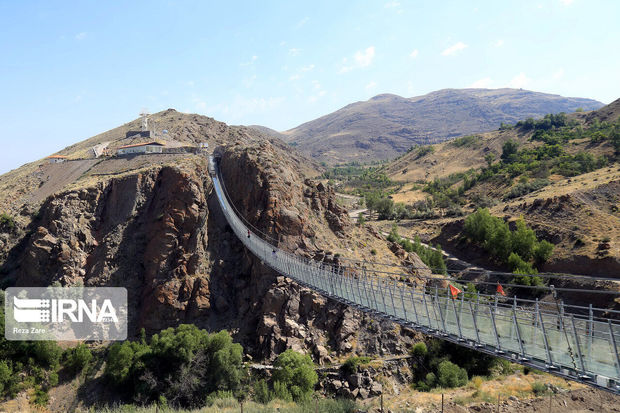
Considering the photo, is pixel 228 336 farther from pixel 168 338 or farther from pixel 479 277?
pixel 479 277

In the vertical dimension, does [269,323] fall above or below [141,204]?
below

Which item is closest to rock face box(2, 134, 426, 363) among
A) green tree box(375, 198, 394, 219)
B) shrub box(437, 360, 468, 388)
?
shrub box(437, 360, 468, 388)

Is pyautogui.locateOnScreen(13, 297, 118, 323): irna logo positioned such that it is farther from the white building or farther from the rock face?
the white building

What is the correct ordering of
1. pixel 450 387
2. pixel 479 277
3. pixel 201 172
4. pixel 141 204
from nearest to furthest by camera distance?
pixel 450 387 → pixel 141 204 → pixel 201 172 → pixel 479 277

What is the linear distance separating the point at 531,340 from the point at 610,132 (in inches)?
2593

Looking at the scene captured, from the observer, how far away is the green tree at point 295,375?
17.2 m

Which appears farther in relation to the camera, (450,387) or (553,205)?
(553,205)

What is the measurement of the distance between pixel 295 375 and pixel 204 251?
36.2ft

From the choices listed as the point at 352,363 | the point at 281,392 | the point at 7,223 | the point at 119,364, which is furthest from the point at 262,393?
the point at 7,223

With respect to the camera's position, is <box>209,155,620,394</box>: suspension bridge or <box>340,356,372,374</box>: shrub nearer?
<box>209,155,620,394</box>: suspension bridge

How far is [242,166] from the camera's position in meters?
28.3

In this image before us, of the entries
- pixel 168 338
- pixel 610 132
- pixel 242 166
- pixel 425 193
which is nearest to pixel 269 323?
pixel 168 338

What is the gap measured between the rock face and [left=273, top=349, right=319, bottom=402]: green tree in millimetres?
1644

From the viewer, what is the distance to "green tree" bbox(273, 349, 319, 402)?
56.3 ft
